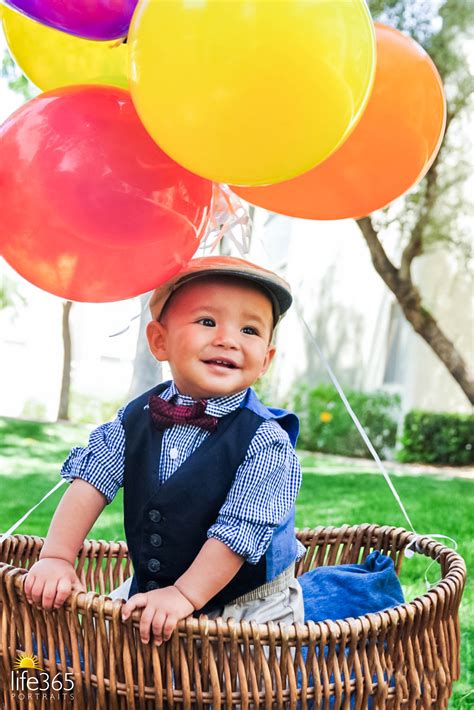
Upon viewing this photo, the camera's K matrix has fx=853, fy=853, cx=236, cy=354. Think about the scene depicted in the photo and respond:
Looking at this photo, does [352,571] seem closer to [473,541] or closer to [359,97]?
[359,97]

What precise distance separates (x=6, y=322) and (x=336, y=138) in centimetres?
1041

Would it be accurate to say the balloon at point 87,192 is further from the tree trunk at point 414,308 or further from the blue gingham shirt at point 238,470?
the tree trunk at point 414,308

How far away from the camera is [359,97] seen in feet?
4.59

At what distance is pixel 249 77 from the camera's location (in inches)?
50.8

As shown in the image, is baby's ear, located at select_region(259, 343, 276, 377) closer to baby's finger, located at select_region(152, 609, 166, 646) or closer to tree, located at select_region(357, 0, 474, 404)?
baby's finger, located at select_region(152, 609, 166, 646)

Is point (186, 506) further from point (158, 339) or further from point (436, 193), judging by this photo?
point (436, 193)

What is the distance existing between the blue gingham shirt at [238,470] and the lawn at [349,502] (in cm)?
92

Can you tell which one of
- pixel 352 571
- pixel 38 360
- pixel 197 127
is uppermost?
pixel 38 360

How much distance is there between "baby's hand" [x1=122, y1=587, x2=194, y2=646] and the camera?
134 cm

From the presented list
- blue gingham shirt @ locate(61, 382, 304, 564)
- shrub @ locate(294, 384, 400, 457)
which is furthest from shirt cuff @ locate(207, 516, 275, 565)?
shrub @ locate(294, 384, 400, 457)

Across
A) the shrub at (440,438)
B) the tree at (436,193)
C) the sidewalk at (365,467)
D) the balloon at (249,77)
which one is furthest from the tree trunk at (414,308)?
the balloon at (249,77)

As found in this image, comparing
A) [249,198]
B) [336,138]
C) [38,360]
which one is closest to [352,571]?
[249,198]

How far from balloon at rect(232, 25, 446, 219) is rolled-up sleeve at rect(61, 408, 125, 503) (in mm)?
589

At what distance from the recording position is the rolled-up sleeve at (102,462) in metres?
1.78
